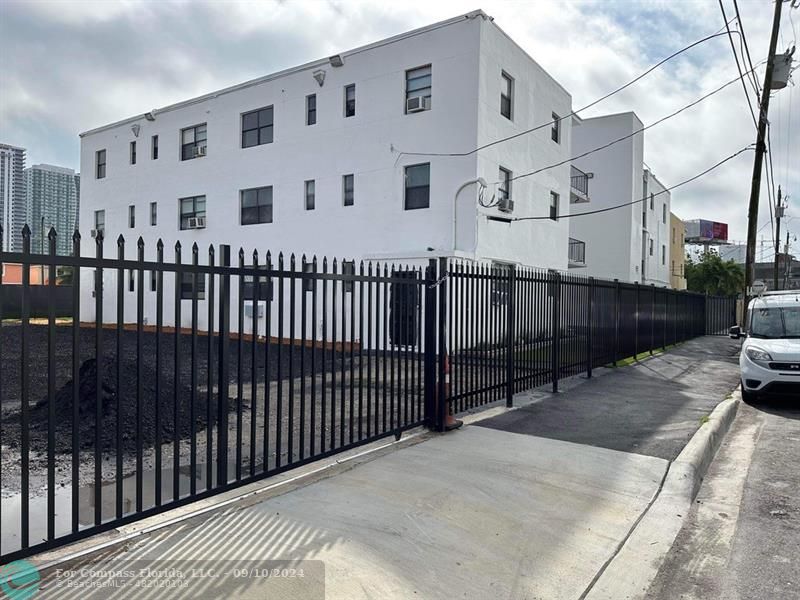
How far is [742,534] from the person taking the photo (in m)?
4.38

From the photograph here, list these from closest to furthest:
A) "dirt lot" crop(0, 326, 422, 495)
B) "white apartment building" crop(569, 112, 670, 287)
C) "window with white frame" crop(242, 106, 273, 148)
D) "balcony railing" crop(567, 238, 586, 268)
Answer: "dirt lot" crop(0, 326, 422, 495) → "window with white frame" crop(242, 106, 273, 148) → "balcony railing" crop(567, 238, 586, 268) → "white apartment building" crop(569, 112, 670, 287)

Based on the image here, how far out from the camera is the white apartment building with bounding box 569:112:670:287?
30.4 metres

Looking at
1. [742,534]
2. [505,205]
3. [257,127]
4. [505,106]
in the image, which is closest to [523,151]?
[505,106]

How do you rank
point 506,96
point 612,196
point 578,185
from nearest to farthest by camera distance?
point 506,96
point 578,185
point 612,196

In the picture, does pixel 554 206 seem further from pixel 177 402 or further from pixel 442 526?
pixel 177 402

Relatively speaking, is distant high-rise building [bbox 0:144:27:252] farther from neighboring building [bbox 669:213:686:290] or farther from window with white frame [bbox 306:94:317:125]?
neighboring building [bbox 669:213:686:290]

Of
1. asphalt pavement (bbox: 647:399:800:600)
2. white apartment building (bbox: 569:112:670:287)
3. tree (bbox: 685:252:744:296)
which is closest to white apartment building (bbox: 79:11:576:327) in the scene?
white apartment building (bbox: 569:112:670:287)

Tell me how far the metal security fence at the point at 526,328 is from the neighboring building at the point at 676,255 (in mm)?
33934

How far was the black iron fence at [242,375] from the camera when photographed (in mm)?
3555

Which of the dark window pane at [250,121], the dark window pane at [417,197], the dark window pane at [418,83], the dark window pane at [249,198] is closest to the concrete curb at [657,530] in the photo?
the dark window pane at [417,197]

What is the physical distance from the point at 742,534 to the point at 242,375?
13.8 feet

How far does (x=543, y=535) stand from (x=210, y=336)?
2.86 metres

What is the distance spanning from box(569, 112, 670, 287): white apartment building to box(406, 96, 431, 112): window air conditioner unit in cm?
1503

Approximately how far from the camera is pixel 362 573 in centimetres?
341
